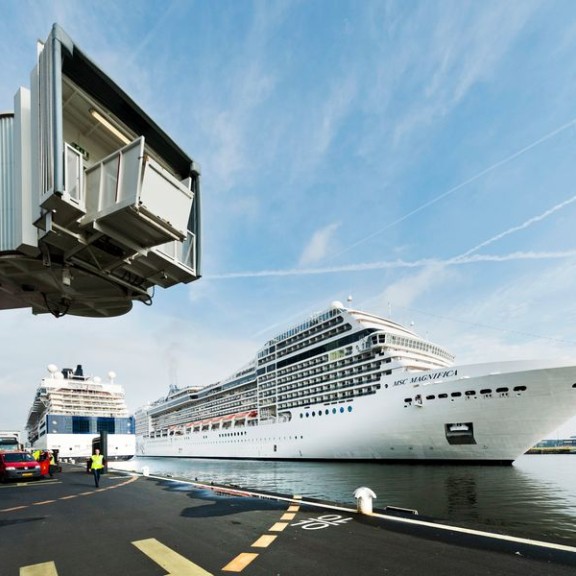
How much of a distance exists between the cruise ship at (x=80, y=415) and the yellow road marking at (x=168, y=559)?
202ft

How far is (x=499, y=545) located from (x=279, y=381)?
165 feet

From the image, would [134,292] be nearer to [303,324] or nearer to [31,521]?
[31,521]

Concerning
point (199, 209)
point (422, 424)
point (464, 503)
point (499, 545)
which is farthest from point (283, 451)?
point (499, 545)

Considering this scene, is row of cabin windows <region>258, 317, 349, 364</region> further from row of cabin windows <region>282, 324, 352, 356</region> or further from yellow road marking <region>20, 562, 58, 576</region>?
yellow road marking <region>20, 562, 58, 576</region>

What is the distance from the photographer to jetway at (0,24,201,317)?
868cm

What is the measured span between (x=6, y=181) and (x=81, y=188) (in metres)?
2.12

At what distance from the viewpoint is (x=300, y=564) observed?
17.0ft

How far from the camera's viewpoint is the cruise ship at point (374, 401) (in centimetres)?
3008

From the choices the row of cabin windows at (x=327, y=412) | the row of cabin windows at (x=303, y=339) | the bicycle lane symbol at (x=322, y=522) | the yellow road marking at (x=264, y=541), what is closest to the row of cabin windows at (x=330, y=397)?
the row of cabin windows at (x=327, y=412)

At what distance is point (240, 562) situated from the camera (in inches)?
207

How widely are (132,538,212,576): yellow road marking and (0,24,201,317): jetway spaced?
623cm

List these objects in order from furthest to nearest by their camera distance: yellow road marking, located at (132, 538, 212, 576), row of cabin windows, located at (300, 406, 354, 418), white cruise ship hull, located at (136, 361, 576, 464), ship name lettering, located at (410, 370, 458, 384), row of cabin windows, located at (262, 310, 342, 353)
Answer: row of cabin windows, located at (262, 310, 342, 353) → row of cabin windows, located at (300, 406, 354, 418) → ship name lettering, located at (410, 370, 458, 384) → white cruise ship hull, located at (136, 361, 576, 464) → yellow road marking, located at (132, 538, 212, 576)

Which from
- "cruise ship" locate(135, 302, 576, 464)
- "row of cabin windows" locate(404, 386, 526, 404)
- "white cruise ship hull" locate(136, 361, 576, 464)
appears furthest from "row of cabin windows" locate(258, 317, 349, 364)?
"row of cabin windows" locate(404, 386, 526, 404)

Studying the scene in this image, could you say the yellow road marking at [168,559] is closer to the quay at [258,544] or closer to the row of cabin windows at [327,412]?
the quay at [258,544]
